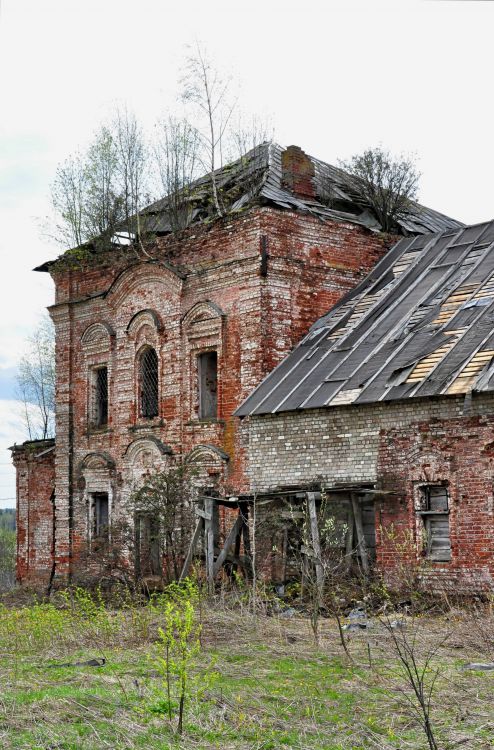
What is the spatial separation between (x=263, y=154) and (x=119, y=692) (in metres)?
15.6

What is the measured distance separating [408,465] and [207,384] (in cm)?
596

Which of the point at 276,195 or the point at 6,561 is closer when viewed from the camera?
the point at 276,195

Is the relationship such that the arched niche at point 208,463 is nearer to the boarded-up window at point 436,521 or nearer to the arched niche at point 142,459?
the arched niche at point 142,459

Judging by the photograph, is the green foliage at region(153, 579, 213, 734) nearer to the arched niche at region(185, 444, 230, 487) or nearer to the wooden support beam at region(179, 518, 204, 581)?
the wooden support beam at region(179, 518, 204, 581)

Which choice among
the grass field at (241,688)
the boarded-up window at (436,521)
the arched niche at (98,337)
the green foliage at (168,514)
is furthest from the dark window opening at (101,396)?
the grass field at (241,688)

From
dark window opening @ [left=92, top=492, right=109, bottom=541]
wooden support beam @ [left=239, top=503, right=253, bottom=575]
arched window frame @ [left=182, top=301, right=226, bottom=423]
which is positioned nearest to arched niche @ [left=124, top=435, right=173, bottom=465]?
arched window frame @ [left=182, top=301, right=226, bottom=423]

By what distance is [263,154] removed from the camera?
70.9 feet

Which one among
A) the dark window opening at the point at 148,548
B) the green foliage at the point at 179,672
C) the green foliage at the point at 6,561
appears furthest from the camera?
the green foliage at the point at 6,561

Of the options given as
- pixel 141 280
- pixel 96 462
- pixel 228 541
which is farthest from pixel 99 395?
pixel 228 541

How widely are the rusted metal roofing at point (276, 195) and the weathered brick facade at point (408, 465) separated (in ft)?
16.8

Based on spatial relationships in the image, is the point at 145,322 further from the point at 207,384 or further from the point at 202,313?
the point at 207,384

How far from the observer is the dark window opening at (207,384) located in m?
19.4

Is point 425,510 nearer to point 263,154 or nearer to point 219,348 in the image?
point 219,348

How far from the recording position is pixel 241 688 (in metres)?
8.34
